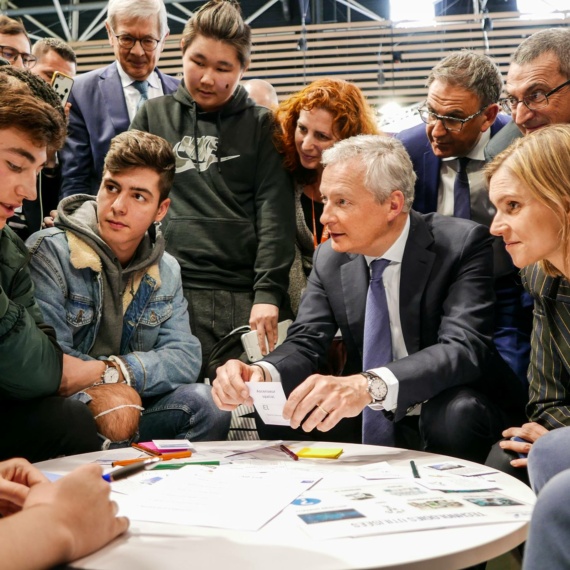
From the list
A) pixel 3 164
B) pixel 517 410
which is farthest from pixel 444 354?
pixel 3 164

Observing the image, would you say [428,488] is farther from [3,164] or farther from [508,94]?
[508,94]

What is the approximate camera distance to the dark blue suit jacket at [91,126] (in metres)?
3.58

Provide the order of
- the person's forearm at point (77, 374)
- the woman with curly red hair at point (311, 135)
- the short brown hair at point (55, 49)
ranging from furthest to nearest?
the short brown hair at point (55, 49)
the woman with curly red hair at point (311, 135)
the person's forearm at point (77, 374)

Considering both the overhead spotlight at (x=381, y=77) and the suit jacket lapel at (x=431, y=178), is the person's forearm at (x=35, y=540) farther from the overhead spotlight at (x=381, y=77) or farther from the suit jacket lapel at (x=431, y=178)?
the overhead spotlight at (x=381, y=77)

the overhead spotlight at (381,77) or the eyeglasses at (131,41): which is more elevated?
the overhead spotlight at (381,77)

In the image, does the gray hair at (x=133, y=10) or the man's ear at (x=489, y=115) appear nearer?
the man's ear at (x=489, y=115)

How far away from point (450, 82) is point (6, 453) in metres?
2.21

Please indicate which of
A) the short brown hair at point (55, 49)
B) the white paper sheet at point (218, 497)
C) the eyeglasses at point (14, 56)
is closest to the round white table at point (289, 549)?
the white paper sheet at point (218, 497)

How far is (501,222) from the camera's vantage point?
7.67 feet

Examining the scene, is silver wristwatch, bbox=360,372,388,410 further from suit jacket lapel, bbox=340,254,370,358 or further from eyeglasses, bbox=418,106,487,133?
eyeglasses, bbox=418,106,487,133

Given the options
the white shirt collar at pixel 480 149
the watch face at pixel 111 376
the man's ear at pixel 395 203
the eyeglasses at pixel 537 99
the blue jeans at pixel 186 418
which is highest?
the eyeglasses at pixel 537 99

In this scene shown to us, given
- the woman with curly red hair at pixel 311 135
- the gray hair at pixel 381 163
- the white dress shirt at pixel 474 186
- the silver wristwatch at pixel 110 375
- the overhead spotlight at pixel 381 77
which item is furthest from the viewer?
the overhead spotlight at pixel 381 77

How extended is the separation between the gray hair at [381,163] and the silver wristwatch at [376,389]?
758 mm

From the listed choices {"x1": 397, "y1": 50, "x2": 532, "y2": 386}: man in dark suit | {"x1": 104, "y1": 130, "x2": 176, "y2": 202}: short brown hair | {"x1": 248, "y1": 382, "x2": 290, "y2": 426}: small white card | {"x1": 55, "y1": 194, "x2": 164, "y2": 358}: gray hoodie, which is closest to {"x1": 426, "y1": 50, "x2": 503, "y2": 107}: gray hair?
{"x1": 397, "y1": 50, "x2": 532, "y2": 386}: man in dark suit
